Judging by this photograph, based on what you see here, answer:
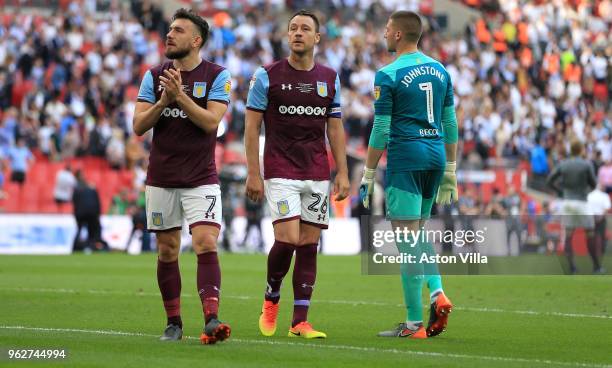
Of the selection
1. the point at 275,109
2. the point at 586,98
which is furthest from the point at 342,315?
the point at 586,98

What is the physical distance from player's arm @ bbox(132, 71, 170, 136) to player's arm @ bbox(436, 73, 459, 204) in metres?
2.47

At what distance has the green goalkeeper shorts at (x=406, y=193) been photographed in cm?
1084

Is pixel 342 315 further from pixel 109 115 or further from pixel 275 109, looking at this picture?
pixel 109 115

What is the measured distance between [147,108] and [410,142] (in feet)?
7.17

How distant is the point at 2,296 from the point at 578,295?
6.85 meters

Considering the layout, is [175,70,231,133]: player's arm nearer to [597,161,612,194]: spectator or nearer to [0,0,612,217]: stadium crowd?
[0,0,612,217]: stadium crowd

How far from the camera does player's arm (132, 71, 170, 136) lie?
32.4 feet

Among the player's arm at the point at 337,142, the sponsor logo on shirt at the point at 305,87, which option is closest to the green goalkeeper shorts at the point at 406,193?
the player's arm at the point at 337,142

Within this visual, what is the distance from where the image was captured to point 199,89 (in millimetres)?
10172

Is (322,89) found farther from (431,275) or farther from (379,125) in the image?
(431,275)

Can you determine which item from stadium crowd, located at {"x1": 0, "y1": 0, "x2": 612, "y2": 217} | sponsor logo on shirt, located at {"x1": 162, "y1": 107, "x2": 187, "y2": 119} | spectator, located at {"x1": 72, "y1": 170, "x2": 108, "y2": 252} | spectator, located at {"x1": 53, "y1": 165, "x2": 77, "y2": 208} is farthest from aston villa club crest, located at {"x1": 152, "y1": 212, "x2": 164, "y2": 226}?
spectator, located at {"x1": 53, "y1": 165, "x2": 77, "y2": 208}

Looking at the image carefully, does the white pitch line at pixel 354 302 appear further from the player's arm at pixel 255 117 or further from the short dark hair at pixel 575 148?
the short dark hair at pixel 575 148

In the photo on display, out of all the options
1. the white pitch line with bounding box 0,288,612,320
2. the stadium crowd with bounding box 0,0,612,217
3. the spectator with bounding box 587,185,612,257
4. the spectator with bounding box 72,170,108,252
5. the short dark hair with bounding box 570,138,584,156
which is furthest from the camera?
the stadium crowd with bounding box 0,0,612,217

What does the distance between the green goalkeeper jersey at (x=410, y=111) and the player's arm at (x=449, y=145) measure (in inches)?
3.4
